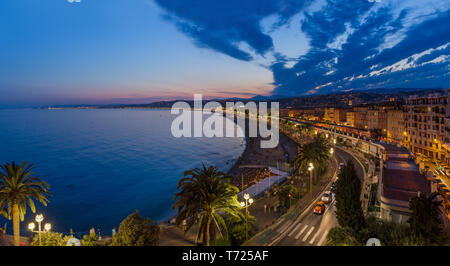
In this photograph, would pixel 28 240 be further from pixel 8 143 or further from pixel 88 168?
pixel 8 143

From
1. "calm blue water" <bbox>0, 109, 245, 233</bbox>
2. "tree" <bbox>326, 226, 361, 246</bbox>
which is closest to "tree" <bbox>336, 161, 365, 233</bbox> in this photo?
"tree" <bbox>326, 226, 361, 246</bbox>

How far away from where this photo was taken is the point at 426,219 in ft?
43.7

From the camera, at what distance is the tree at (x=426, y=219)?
13.1 metres

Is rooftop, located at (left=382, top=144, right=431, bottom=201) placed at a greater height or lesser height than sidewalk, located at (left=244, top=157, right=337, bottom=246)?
greater

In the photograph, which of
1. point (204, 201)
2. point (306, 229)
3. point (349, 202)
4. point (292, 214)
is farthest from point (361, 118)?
point (204, 201)

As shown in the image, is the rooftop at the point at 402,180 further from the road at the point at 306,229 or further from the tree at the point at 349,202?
the road at the point at 306,229

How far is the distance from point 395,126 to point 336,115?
232 feet

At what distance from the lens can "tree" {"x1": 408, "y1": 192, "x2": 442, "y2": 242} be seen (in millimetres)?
13062

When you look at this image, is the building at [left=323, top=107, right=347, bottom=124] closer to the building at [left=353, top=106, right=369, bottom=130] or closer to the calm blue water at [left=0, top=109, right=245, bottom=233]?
the building at [left=353, top=106, right=369, bottom=130]

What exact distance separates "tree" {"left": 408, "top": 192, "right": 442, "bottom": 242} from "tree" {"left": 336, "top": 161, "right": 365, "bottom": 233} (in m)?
4.15

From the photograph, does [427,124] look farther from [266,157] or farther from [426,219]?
[426,219]
